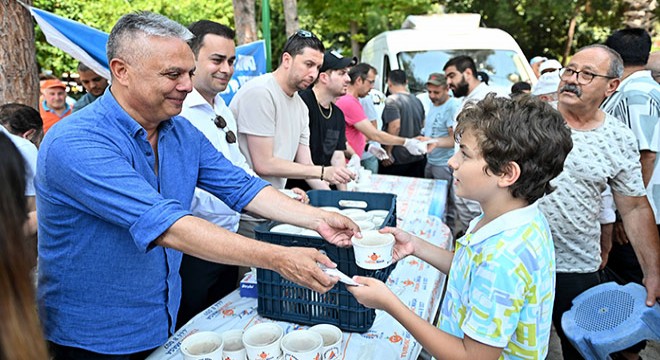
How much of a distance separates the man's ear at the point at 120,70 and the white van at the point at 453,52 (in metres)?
6.78

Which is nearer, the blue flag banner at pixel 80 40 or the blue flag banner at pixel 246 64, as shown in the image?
the blue flag banner at pixel 80 40

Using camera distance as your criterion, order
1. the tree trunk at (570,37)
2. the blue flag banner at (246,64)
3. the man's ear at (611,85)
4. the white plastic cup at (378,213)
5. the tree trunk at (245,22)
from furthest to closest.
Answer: the tree trunk at (570,37) < the tree trunk at (245,22) < the blue flag banner at (246,64) < the white plastic cup at (378,213) < the man's ear at (611,85)

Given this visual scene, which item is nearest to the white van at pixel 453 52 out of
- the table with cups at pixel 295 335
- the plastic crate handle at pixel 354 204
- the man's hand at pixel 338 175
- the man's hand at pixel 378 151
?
the man's hand at pixel 378 151

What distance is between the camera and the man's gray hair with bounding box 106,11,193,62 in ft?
5.51

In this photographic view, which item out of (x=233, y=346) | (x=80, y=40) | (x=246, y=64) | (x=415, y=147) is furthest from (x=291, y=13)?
(x=233, y=346)

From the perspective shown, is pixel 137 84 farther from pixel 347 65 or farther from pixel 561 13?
pixel 561 13

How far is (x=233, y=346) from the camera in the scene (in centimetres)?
175

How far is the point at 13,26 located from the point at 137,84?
251 centimetres

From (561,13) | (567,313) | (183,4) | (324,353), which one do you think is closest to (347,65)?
(567,313)

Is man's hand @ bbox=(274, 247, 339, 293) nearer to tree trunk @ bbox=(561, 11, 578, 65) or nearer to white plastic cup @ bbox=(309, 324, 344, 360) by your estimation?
white plastic cup @ bbox=(309, 324, 344, 360)

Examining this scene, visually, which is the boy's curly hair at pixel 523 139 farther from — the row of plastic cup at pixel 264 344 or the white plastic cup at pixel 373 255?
the row of plastic cup at pixel 264 344

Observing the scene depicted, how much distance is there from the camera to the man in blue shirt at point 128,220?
4.95 ft

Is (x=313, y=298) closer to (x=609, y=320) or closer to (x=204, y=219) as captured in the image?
(x=204, y=219)

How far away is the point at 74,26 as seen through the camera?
13.7 ft
